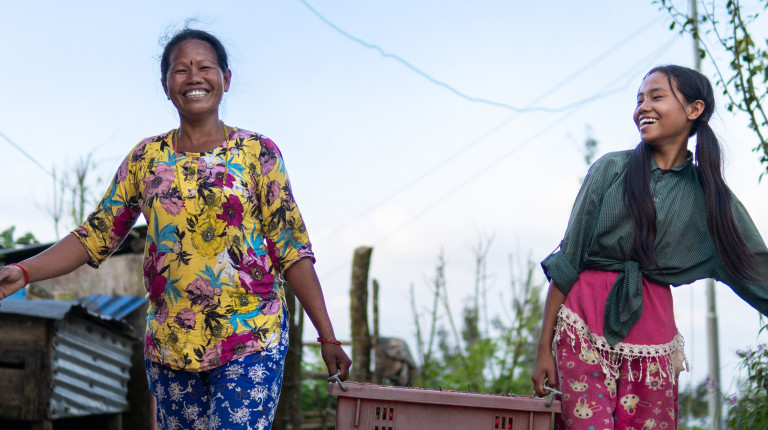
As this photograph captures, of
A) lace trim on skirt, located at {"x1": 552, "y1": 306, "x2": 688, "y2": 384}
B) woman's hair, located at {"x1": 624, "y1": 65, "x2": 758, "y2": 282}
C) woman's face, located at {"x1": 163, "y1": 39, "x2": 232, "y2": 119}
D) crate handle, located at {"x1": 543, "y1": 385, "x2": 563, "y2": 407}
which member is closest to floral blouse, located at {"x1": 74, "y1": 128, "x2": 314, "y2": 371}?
woman's face, located at {"x1": 163, "y1": 39, "x2": 232, "y2": 119}

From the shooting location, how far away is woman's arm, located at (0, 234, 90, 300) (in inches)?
103

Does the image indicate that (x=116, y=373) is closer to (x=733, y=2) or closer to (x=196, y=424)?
(x=196, y=424)

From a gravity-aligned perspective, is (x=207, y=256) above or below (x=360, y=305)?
below

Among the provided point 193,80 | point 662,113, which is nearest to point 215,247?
point 193,80

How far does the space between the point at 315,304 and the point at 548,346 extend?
0.90 meters

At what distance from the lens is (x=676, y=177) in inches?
119

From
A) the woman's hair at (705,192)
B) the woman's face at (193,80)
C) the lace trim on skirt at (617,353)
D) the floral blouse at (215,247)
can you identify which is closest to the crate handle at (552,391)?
the lace trim on skirt at (617,353)

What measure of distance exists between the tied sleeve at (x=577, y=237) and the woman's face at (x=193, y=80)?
1384 millimetres

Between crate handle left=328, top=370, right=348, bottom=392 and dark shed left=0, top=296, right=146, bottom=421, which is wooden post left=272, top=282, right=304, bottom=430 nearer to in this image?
dark shed left=0, top=296, right=146, bottom=421

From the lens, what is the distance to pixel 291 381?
22.4 feet

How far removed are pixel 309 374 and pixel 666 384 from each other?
24.0ft

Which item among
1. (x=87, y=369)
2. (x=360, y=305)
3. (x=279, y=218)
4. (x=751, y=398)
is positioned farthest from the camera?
(x=360, y=305)

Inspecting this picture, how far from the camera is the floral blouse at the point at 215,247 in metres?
2.57

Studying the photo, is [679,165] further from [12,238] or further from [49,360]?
[12,238]
